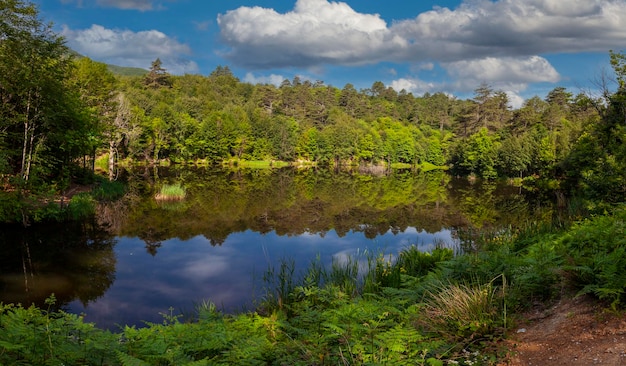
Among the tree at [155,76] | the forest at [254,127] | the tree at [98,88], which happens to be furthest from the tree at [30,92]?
the tree at [155,76]

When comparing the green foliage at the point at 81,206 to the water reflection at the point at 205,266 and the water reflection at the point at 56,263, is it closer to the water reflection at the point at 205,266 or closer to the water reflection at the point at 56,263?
the water reflection at the point at 56,263

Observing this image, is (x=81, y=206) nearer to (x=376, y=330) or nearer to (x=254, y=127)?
(x=376, y=330)

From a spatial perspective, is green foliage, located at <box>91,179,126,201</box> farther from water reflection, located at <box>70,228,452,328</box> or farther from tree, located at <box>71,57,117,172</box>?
water reflection, located at <box>70,228,452,328</box>

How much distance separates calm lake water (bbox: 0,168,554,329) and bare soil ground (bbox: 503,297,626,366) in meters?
6.68

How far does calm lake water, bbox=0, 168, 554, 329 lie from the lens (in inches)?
442

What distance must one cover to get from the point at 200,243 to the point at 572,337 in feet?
50.5

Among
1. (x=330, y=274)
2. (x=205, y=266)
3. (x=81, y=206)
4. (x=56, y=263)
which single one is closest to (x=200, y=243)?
(x=205, y=266)

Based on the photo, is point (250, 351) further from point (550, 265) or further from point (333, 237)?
point (333, 237)

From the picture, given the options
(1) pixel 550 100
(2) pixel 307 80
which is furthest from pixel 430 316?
(2) pixel 307 80

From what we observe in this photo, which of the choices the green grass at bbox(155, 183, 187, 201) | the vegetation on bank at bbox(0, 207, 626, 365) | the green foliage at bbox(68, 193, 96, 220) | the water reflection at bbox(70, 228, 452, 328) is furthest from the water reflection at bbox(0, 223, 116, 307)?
the green grass at bbox(155, 183, 187, 201)

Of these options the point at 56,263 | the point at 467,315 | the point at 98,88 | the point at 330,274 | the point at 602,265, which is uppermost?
the point at 98,88

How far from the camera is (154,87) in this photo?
3809 inches

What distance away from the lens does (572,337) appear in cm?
495

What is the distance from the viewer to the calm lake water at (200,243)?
11.2 m
